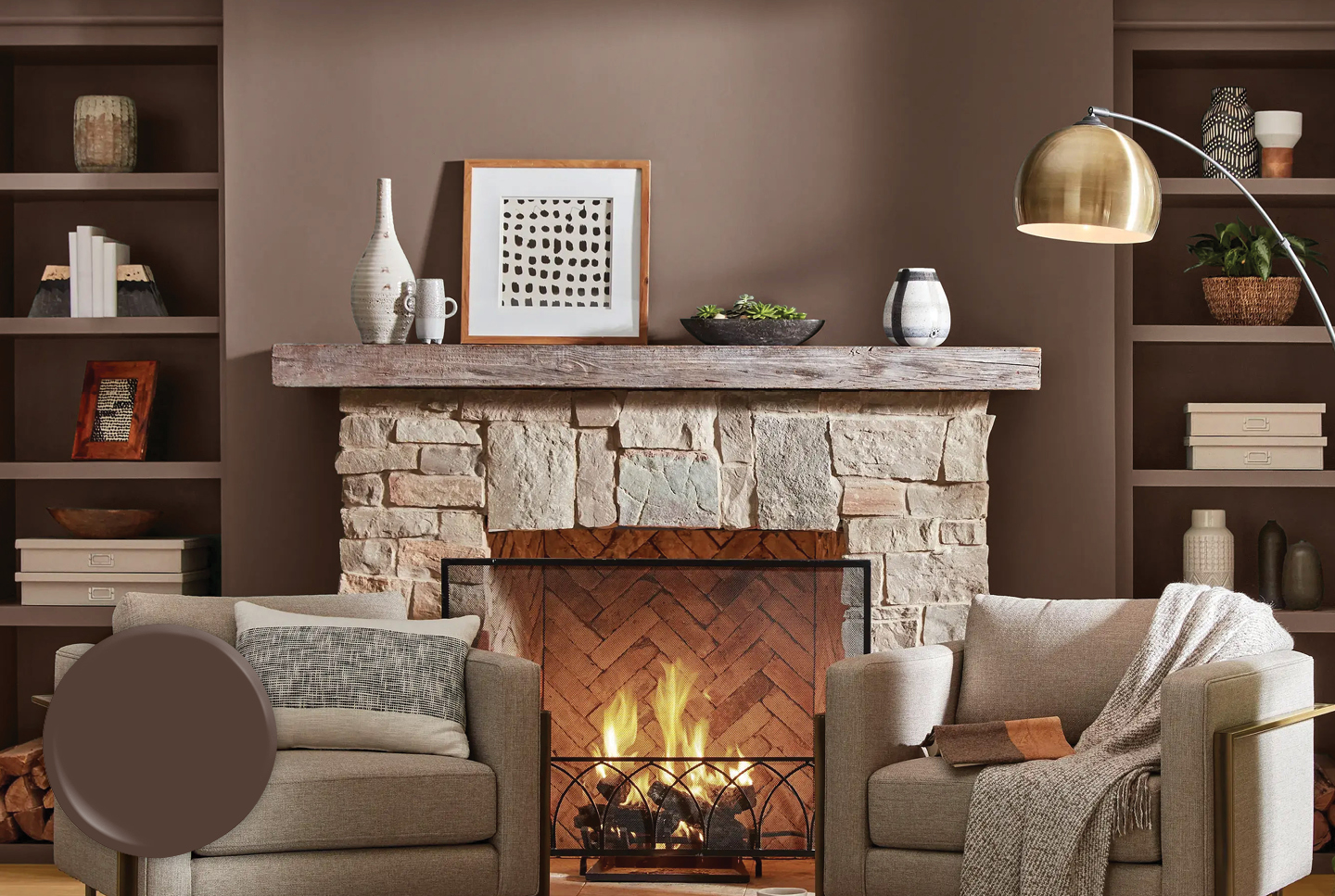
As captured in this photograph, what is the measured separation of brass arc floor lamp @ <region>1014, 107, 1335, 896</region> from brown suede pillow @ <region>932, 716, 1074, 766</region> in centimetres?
39

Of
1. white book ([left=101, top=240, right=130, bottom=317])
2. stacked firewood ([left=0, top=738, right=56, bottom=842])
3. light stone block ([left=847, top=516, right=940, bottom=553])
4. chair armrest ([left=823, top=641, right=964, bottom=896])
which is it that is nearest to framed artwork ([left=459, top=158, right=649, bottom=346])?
light stone block ([left=847, top=516, right=940, bottom=553])

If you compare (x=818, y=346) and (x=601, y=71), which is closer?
(x=818, y=346)

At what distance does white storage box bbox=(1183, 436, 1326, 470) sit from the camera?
3.44 metres

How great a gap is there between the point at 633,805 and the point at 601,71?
209 cm

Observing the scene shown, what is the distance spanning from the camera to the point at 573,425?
3326 millimetres

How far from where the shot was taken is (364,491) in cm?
333

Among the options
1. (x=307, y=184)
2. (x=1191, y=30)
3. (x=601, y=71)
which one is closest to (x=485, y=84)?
(x=601, y=71)

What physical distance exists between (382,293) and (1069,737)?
2078 millimetres

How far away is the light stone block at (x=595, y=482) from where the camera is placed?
3.31 m

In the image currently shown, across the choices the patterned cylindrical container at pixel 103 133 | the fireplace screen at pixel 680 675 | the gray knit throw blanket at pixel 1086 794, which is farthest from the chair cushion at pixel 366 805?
the patterned cylindrical container at pixel 103 133

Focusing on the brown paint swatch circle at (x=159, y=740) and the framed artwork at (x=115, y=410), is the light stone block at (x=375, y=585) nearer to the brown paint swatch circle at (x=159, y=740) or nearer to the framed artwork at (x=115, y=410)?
the framed artwork at (x=115, y=410)

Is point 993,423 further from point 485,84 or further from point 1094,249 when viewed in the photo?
point 485,84

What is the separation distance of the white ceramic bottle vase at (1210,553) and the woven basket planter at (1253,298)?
58 cm

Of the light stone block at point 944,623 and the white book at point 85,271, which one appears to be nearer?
the light stone block at point 944,623
